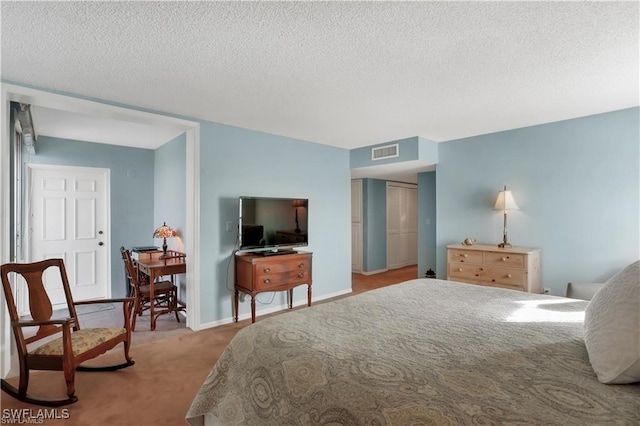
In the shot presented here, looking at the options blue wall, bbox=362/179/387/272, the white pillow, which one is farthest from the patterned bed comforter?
blue wall, bbox=362/179/387/272

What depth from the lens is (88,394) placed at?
2293 mm

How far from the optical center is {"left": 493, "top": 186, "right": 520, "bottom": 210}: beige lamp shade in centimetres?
392

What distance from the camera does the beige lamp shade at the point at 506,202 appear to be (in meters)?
3.92

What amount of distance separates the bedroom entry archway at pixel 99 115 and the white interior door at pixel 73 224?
2.16 meters

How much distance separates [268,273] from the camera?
3697 millimetres

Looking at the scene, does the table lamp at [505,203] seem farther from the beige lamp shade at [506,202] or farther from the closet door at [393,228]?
the closet door at [393,228]

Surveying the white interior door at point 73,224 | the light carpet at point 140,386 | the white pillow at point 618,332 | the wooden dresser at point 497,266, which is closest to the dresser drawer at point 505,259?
the wooden dresser at point 497,266

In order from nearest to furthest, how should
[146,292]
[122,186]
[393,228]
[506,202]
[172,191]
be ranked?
[146,292], [506,202], [172,191], [122,186], [393,228]

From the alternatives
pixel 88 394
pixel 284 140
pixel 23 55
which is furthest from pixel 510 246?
pixel 23 55

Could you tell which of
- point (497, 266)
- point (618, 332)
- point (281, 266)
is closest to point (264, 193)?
point (281, 266)

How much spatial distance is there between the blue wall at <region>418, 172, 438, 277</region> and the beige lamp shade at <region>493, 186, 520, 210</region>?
2124 millimetres

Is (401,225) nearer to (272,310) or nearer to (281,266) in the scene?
(272,310)

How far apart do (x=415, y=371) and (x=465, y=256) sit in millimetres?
3186

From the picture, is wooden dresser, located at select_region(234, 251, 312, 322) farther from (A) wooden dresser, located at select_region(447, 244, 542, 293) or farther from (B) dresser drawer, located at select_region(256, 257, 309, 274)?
(A) wooden dresser, located at select_region(447, 244, 542, 293)
